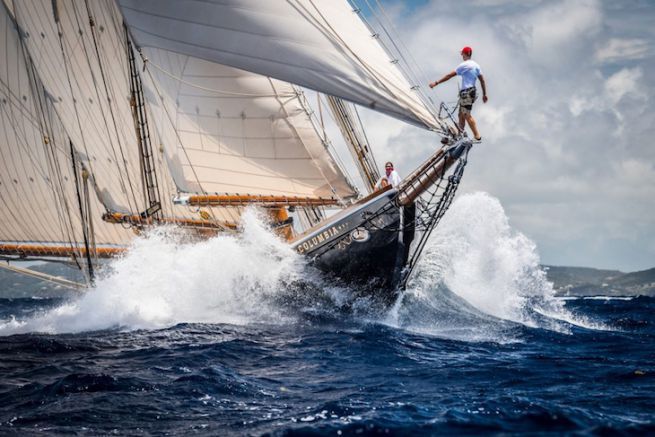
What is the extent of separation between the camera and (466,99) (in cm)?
1461

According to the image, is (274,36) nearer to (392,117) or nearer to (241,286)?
(392,117)

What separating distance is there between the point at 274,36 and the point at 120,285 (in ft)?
26.4

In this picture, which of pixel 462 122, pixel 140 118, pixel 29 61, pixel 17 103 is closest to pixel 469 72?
pixel 462 122

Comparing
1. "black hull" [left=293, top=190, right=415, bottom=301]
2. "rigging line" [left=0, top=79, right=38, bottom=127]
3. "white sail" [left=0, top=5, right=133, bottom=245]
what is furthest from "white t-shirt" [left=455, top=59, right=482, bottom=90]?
"rigging line" [left=0, top=79, right=38, bottom=127]

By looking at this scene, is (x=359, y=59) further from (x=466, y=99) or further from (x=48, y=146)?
(x=48, y=146)

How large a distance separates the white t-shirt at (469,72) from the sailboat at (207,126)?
0.98 metres

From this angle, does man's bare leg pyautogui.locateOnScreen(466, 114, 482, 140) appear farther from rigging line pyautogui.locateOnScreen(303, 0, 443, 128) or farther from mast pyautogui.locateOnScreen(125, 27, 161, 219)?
mast pyautogui.locateOnScreen(125, 27, 161, 219)

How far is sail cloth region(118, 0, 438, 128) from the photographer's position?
1376 cm

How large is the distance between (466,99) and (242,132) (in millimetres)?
7979

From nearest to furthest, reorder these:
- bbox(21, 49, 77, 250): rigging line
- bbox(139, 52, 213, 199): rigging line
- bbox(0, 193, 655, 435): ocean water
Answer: bbox(0, 193, 655, 435): ocean water → bbox(139, 52, 213, 199): rigging line → bbox(21, 49, 77, 250): rigging line

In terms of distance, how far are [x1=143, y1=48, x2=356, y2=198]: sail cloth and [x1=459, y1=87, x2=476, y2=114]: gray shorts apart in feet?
18.7

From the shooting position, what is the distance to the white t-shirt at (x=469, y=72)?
14.0 meters

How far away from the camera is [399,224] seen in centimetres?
1742

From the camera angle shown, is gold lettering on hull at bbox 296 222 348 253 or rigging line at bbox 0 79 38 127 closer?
gold lettering on hull at bbox 296 222 348 253
